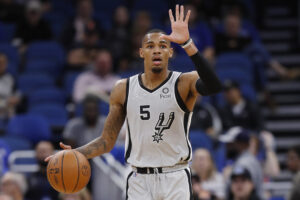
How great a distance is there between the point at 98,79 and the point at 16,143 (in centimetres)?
222

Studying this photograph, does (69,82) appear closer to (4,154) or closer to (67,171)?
(4,154)

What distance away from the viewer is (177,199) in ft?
19.4

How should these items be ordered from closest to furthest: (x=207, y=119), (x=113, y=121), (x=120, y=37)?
(x=113, y=121) < (x=207, y=119) < (x=120, y=37)

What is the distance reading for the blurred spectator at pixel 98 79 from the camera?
11.5 meters

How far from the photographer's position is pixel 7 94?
1174 cm

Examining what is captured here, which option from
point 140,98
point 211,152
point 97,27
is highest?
point 97,27

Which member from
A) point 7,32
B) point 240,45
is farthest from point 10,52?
point 240,45

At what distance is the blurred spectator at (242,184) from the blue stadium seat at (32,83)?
4313mm

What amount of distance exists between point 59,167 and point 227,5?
9304 millimetres

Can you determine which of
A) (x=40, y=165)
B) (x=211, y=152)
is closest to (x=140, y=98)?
(x=40, y=165)

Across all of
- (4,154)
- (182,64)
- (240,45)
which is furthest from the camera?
(240,45)

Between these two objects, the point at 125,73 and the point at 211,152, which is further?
the point at 125,73

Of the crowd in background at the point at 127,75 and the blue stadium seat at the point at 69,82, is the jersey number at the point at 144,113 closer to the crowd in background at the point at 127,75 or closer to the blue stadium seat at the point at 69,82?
the crowd in background at the point at 127,75

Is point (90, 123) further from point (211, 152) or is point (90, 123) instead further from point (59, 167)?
point (59, 167)
